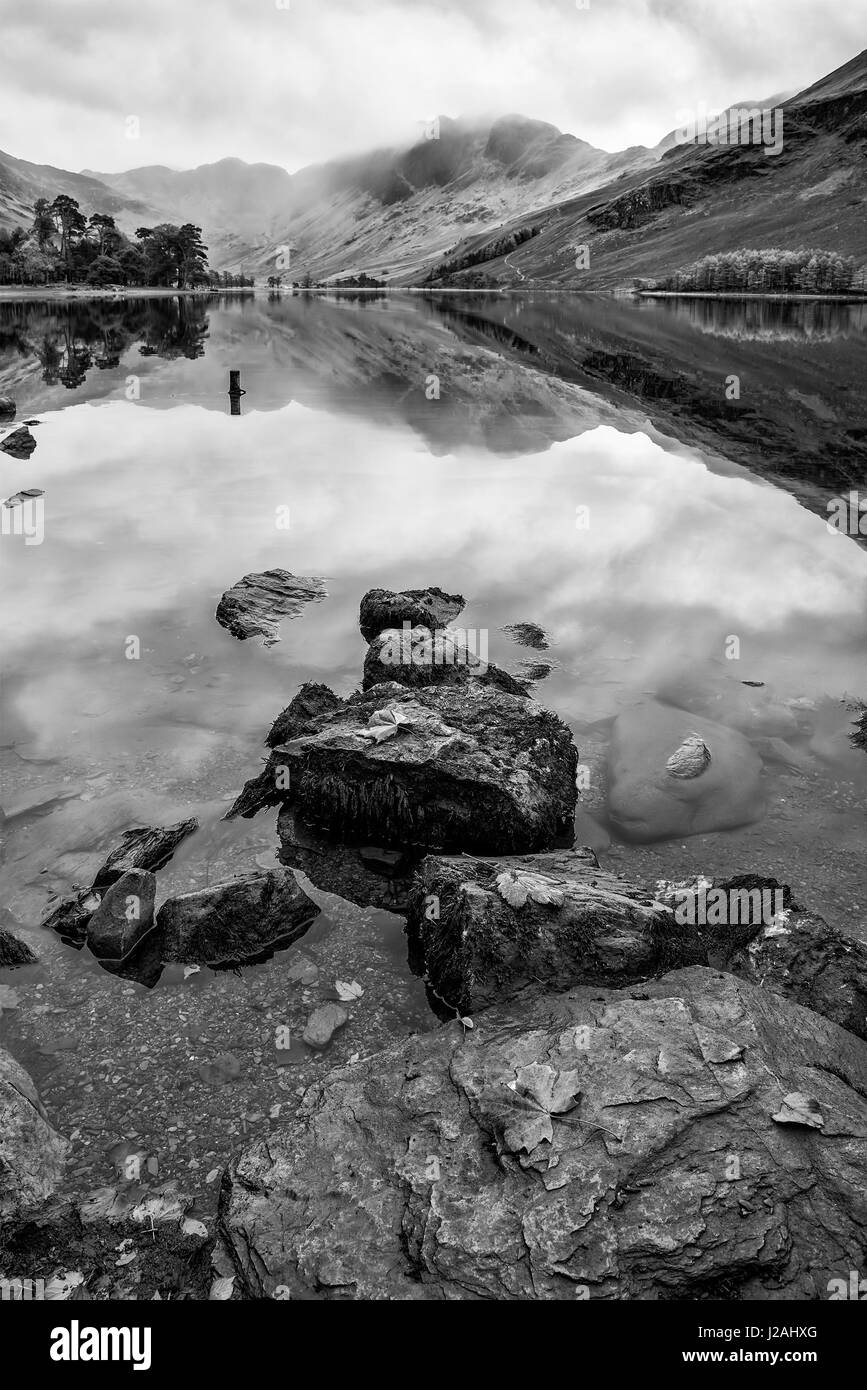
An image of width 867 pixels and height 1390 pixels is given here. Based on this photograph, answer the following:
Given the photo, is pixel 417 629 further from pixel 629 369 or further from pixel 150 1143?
pixel 629 369

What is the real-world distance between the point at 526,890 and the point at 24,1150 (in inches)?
239

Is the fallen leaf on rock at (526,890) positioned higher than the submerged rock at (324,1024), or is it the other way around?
the fallen leaf on rock at (526,890)

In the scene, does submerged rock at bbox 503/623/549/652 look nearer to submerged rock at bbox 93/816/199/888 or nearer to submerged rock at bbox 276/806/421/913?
submerged rock at bbox 276/806/421/913

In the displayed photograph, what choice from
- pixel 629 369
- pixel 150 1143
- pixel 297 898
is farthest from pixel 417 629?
pixel 629 369

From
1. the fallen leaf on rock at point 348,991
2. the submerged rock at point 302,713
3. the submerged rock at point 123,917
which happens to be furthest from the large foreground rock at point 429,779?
the fallen leaf on rock at point 348,991

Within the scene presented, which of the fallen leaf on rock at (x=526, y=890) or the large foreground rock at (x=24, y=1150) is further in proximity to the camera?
the fallen leaf on rock at (x=526, y=890)

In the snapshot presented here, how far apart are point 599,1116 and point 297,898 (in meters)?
5.51

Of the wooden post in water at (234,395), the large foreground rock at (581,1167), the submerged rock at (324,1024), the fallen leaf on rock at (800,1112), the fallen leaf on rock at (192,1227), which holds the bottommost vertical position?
the fallen leaf on rock at (192,1227)

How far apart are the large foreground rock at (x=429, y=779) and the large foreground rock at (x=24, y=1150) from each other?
6.22 m

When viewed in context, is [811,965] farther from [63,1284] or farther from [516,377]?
[516,377]

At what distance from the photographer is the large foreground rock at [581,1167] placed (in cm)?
638

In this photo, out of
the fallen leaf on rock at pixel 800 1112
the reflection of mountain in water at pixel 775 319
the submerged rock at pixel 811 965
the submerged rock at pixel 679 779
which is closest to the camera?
the fallen leaf on rock at pixel 800 1112

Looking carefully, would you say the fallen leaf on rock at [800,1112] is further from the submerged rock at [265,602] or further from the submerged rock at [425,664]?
the submerged rock at [265,602]

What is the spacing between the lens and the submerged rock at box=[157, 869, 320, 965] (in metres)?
11.0
